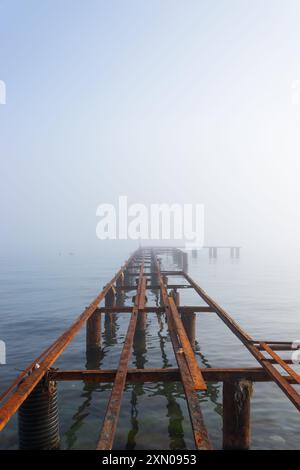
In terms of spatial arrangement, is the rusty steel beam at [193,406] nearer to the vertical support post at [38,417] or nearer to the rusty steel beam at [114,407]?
the rusty steel beam at [114,407]

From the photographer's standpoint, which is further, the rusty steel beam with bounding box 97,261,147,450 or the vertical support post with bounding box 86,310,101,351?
the vertical support post with bounding box 86,310,101,351

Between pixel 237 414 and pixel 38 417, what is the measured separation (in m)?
3.44

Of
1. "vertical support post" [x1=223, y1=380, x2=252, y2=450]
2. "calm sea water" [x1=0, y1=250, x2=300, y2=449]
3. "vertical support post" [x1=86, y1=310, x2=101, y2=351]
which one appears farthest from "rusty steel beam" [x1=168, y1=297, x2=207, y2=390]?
"vertical support post" [x1=86, y1=310, x2=101, y2=351]

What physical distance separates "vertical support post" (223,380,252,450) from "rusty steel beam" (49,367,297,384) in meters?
0.13

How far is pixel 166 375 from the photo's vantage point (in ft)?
21.4

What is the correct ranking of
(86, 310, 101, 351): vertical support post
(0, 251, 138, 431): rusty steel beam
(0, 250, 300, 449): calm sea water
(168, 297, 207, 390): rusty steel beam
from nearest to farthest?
(0, 251, 138, 431): rusty steel beam
(168, 297, 207, 390): rusty steel beam
(0, 250, 300, 449): calm sea water
(86, 310, 101, 351): vertical support post

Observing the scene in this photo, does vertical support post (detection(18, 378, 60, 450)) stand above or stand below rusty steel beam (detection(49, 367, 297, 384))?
below

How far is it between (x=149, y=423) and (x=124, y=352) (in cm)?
231

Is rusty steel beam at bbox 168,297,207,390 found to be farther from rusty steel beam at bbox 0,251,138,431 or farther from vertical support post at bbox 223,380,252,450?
rusty steel beam at bbox 0,251,138,431

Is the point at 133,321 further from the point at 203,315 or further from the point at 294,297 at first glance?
the point at 294,297

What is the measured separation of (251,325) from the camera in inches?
859

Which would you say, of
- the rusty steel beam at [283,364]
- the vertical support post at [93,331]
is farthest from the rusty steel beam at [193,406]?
the vertical support post at [93,331]

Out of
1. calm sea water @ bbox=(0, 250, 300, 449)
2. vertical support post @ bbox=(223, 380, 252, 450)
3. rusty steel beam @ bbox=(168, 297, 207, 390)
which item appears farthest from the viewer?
calm sea water @ bbox=(0, 250, 300, 449)

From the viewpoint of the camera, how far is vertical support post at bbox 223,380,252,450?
6238mm
